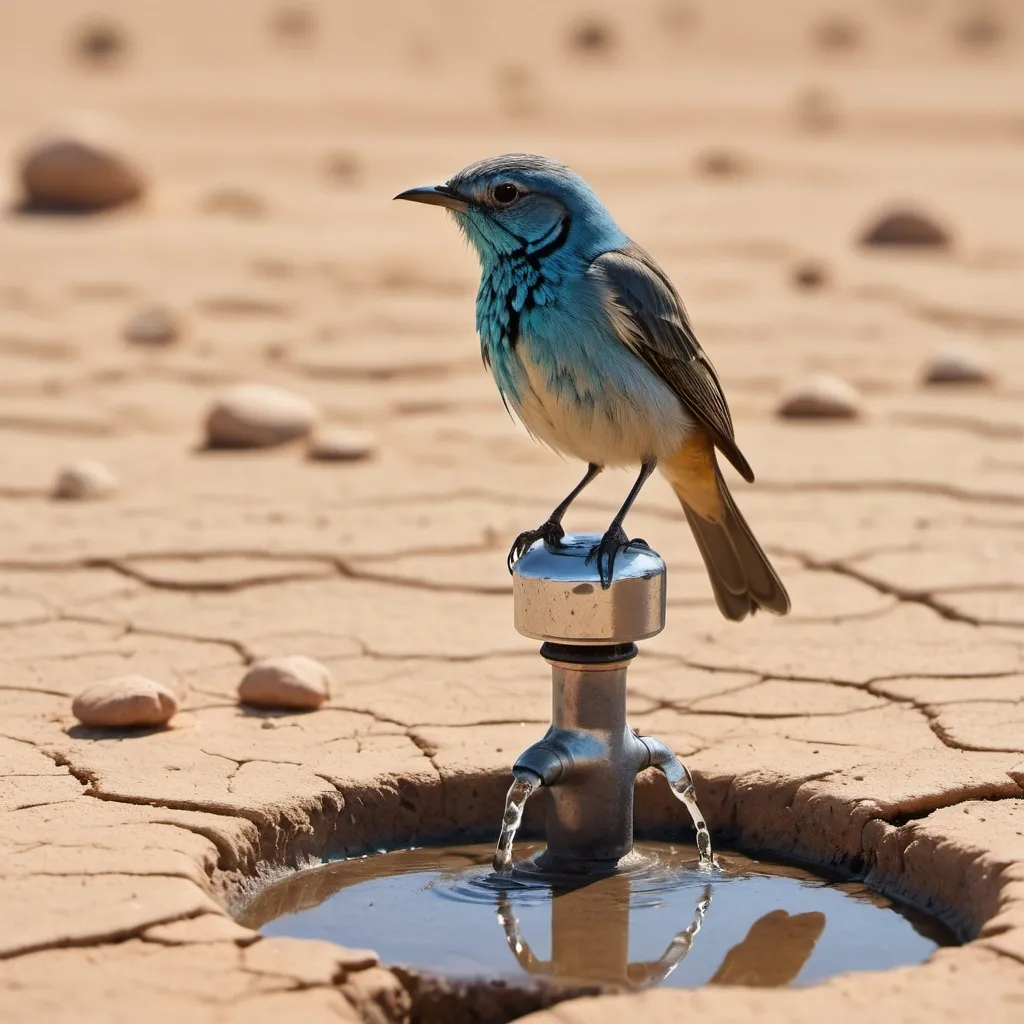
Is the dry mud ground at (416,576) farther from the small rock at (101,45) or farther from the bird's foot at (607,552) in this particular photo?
the small rock at (101,45)

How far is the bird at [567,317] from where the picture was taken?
3635 millimetres

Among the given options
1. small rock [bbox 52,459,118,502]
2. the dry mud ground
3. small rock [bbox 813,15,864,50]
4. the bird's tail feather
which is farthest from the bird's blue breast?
small rock [bbox 813,15,864,50]

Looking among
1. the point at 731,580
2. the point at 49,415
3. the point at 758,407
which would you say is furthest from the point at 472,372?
the point at 731,580

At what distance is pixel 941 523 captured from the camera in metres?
5.78

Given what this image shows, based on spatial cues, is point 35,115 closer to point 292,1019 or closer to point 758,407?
point 758,407

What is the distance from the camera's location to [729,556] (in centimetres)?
421

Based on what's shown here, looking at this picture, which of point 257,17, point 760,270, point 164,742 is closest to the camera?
point 164,742

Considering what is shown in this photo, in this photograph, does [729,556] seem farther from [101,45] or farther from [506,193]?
[101,45]

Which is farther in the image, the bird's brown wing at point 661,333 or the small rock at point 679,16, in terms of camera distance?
the small rock at point 679,16

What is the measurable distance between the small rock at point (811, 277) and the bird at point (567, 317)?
5929 mm

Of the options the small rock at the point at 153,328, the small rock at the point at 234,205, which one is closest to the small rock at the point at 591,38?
the small rock at the point at 234,205

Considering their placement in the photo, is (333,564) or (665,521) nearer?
(333,564)

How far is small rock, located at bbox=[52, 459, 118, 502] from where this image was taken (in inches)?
241

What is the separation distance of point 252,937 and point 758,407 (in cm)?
485
